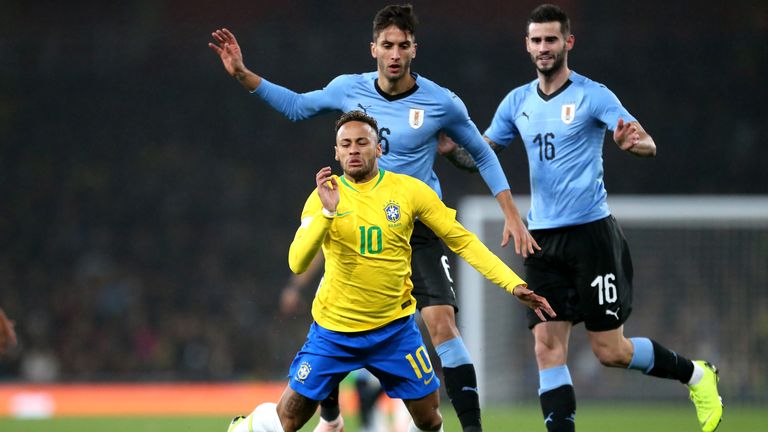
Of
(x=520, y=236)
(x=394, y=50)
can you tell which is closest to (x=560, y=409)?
(x=520, y=236)

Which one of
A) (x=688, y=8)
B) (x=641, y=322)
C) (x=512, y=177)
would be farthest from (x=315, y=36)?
(x=641, y=322)

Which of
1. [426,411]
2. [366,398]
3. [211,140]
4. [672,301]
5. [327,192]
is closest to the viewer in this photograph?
[327,192]

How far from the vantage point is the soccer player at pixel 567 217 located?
6352mm

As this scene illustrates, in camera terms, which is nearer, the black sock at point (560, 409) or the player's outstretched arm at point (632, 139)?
the player's outstretched arm at point (632, 139)

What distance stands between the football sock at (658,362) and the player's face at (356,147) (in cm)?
205

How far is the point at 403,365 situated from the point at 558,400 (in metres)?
1.04

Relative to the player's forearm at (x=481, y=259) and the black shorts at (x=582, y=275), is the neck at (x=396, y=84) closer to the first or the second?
the player's forearm at (x=481, y=259)

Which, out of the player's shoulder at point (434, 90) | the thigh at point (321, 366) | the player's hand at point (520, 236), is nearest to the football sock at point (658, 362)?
the player's hand at point (520, 236)

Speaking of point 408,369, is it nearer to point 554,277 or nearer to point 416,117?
point 554,277

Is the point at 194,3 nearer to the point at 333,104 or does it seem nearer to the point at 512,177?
the point at 512,177

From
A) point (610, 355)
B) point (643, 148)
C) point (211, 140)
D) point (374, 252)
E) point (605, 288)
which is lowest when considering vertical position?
point (610, 355)

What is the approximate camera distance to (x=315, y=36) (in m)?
18.3

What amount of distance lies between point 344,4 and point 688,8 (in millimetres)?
5346

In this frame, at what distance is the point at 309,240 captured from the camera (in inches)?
208
